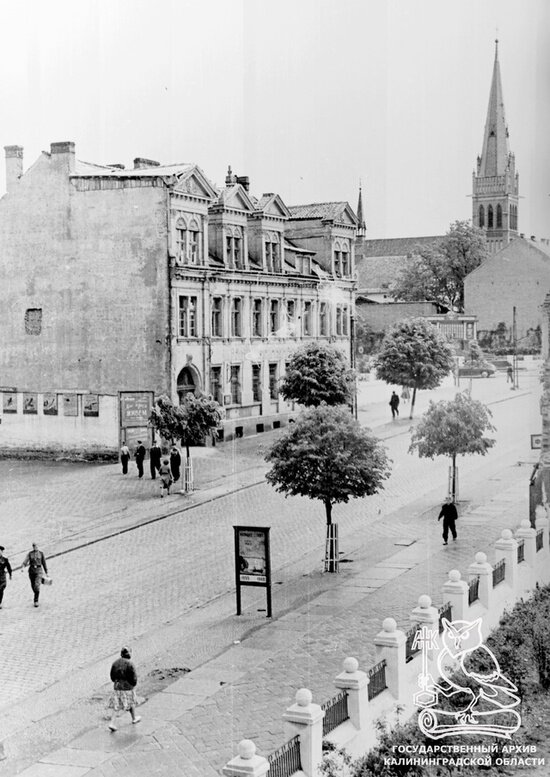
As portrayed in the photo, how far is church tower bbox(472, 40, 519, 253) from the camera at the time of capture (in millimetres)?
29039

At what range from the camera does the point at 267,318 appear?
41969mm

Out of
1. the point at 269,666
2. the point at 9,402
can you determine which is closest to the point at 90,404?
the point at 9,402

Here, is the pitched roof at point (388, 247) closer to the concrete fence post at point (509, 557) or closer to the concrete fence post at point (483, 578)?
the concrete fence post at point (509, 557)

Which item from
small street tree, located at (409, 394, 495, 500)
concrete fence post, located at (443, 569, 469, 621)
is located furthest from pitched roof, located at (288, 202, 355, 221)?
concrete fence post, located at (443, 569, 469, 621)

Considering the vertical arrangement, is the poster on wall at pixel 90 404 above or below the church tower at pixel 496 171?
below

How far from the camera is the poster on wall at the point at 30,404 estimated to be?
3809 cm

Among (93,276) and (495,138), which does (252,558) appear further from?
(93,276)

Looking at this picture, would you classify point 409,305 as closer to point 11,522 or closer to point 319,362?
point 319,362

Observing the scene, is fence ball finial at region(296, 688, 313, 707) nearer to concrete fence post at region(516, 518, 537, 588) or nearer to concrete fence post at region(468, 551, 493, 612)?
concrete fence post at region(468, 551, 493, 612)

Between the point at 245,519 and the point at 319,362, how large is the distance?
35.4 feet

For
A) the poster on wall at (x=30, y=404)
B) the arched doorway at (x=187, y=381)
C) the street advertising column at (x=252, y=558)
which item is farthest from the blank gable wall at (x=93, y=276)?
the street advertising column at (x=252, y=558)

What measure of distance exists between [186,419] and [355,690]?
19224 millimetres

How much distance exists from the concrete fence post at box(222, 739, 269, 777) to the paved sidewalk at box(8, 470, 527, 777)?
187 cm

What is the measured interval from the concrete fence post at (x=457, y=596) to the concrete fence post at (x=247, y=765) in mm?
7632
